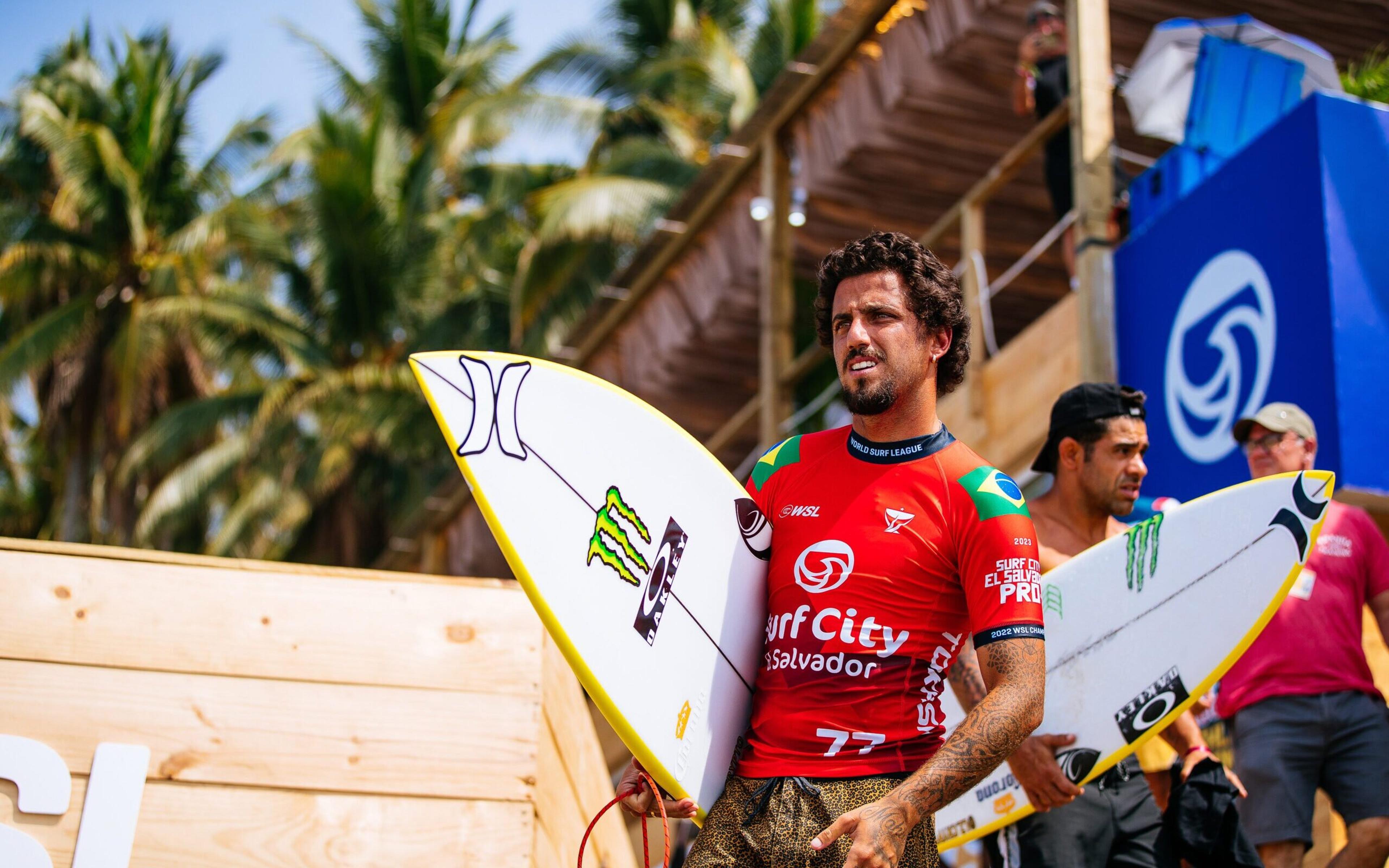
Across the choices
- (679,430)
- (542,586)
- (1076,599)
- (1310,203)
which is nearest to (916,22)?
(1310,203)

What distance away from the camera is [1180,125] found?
22.1 feet

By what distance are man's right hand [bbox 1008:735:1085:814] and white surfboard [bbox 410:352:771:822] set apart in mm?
1041

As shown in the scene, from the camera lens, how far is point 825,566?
257 centimetres

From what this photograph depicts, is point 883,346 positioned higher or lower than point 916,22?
lower

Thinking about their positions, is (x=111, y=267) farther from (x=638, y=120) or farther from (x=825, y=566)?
(x=825, y=566)

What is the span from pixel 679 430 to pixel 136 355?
917 inches

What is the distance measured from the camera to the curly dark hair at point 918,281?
2674 mm

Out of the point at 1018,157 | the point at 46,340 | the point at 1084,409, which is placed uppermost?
the point at 46,340

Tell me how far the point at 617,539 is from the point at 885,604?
0.60 meters

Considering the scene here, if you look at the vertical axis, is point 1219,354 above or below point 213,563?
above

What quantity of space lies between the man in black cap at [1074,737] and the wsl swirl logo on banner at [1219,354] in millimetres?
1979

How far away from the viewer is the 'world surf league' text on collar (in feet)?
8.72

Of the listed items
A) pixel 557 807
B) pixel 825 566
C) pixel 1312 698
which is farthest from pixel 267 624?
pixel 1312 698

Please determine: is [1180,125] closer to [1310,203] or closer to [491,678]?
[1310,203]
